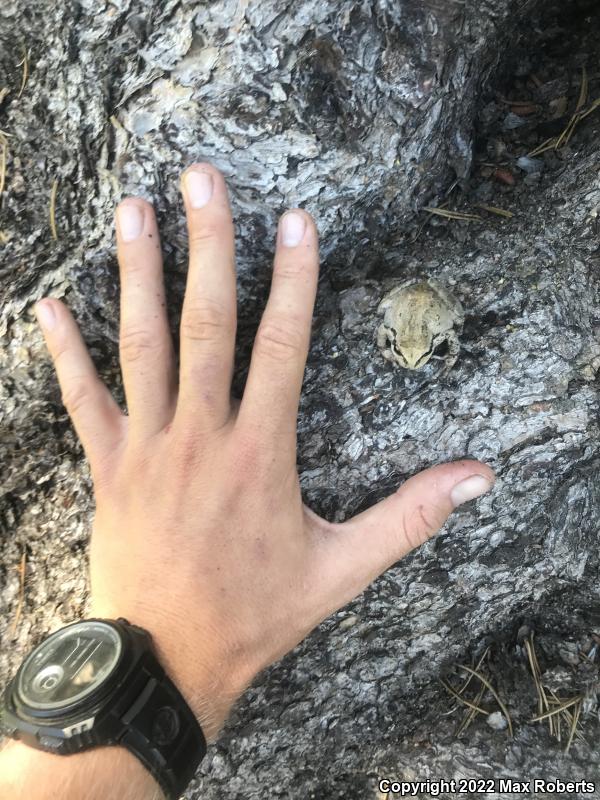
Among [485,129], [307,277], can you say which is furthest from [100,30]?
[485,129]

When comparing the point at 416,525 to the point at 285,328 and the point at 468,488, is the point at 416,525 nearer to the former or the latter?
the point at 468,488

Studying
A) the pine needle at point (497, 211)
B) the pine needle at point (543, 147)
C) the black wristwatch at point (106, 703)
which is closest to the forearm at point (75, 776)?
the black wristwatch at point (106, 703)

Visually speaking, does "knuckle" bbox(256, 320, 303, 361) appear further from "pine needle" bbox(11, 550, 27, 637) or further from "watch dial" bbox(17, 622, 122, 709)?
"pine needle" bbox(11, 550, 27, 637)

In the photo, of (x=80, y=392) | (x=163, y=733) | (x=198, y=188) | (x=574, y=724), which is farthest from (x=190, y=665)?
(x=574, y=724)

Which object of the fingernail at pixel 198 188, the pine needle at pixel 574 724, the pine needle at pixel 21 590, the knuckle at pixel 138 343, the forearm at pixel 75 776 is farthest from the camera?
the pine needle at pixel 21 590

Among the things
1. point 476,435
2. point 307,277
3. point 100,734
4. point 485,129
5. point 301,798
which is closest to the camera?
point 100,734

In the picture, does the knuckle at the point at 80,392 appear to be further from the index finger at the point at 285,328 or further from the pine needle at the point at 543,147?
the pine needle at the point at 543,147

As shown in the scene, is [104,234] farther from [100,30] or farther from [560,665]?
[560,665]
